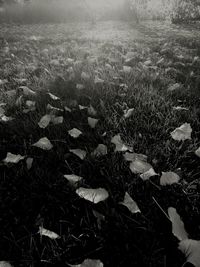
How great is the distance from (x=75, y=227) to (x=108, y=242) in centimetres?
15

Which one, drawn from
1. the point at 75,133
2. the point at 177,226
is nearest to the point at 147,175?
the point at 177,226

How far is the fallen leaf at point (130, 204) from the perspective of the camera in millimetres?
998

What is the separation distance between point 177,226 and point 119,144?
54cm

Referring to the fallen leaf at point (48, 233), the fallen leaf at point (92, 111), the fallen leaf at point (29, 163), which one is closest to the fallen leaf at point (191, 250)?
the fallen leaf at point (48, 233)

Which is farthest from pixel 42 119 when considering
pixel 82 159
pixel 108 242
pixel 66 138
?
pixel 108 242

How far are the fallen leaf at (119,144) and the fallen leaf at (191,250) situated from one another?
0.55 metres

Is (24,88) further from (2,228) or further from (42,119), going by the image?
(2,228)

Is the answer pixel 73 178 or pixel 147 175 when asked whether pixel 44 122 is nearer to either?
pixel 73 178

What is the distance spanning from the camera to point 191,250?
83 centimetres

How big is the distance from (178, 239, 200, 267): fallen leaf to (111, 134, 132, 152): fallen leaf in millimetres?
547

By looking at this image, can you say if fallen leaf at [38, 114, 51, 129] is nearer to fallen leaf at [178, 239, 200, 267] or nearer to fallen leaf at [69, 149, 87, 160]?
fallen leaf at [69, 149, 87, 160]

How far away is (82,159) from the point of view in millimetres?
1299

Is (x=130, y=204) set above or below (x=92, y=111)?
below

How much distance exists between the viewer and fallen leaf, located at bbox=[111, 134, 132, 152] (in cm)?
129
